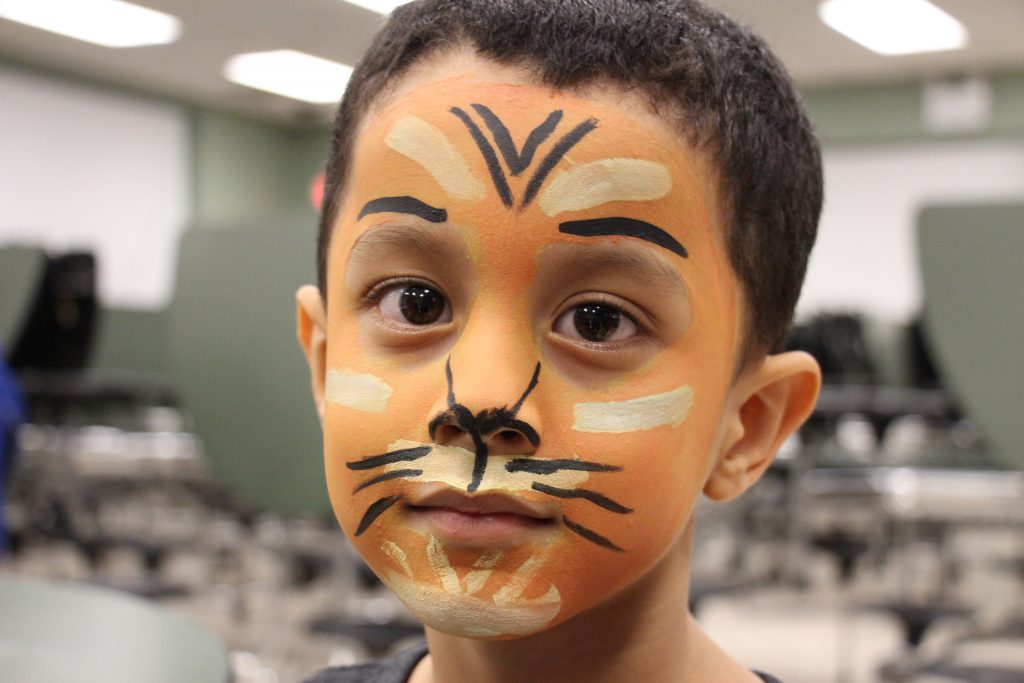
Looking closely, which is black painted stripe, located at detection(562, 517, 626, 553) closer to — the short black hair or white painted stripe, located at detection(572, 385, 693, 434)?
white painted stripe, located at detection(572, 385, 693, 434)

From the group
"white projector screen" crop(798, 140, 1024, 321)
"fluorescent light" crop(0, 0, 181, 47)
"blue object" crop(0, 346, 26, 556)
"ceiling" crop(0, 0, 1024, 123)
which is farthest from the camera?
"white projector screen" crop(798, 140, 1024, 321)

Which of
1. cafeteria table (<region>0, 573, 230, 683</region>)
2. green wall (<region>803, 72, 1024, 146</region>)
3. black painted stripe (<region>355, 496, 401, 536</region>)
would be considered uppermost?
black painted stripe (<region>355, 496, 401, 536</region>)

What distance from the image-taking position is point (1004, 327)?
1.63 meters

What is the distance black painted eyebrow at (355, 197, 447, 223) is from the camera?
2.04 feet

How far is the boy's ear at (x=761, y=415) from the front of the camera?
2.35 ft

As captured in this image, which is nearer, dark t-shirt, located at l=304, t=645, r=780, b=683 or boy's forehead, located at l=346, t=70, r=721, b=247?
boy's forehead, located at l=346, t=70, r=721, b=247

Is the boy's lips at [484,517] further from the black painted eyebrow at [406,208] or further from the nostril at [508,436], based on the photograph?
the black painted eyebrow at [406,208]

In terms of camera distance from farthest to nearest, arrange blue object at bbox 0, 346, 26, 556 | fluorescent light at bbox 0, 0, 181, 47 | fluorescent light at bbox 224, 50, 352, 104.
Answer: fluorescent light at bbox 224, 50, 352, 104 → fluorescent light at bbox 0, 0, 181, 47 → blue object at bbox 0, 346, 26, 556

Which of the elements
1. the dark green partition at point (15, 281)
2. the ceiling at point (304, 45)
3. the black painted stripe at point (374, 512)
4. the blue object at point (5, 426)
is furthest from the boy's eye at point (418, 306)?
the ceiling at point (304, 45)

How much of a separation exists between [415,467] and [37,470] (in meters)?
4.62

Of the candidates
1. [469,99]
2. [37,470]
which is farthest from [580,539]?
[37,470]

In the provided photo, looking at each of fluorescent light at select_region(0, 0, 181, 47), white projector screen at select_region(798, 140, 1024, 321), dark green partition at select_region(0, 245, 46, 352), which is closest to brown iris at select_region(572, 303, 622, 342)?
dark green partition at select_region(0, 245, 46, 352)

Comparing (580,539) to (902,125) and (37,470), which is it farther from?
(902,125)

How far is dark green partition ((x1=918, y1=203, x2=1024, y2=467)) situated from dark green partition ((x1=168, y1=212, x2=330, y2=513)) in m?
0.98
